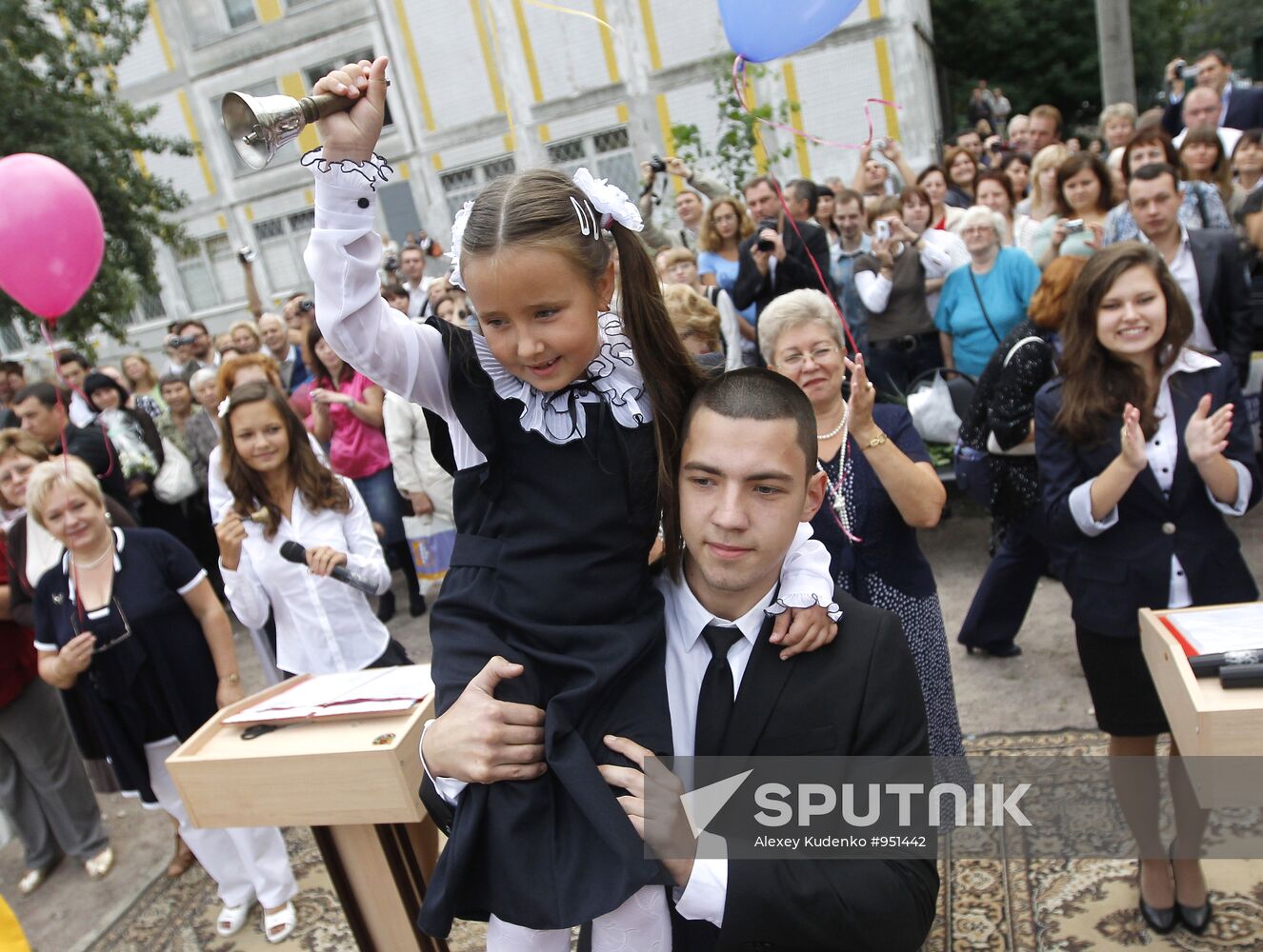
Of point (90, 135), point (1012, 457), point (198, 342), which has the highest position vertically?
point (90, 135)

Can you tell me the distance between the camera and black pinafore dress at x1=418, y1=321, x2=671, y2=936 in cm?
141

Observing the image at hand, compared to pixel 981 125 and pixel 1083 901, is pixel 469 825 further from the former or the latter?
pixel 981 125

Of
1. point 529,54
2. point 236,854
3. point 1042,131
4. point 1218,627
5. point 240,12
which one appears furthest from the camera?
point 240,12

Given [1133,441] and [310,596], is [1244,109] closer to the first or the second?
[1133,441]

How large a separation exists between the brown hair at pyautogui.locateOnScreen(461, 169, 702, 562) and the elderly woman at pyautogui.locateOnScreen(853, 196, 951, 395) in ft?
13.5

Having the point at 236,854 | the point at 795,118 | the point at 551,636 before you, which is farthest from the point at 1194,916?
the point at 795,118

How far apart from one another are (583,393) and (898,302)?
453 centimetres

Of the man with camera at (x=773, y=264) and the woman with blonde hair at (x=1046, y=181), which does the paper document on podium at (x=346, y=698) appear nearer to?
the man with camera at (x=773, y=264)

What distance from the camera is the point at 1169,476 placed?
2.46 m

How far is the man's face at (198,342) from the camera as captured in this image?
7.88 meters

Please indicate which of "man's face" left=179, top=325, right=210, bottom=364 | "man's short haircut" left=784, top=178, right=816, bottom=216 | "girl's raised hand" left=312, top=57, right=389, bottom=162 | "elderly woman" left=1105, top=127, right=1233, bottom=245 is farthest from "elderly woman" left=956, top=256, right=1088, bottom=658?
"man's face" left=179, top=325, right=210, bottom=364

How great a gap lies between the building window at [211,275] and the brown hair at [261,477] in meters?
20.6

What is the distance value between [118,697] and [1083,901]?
338cm

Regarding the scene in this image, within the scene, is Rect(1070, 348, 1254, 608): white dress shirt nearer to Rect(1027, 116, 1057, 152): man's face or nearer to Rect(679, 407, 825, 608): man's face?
Rect(679, 407, 825, 608): man's face
